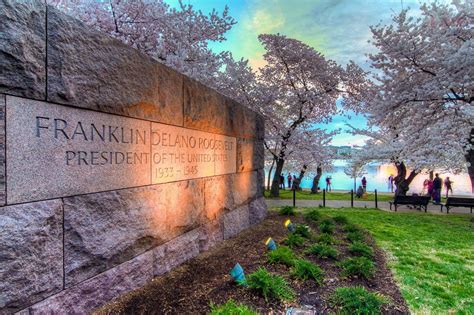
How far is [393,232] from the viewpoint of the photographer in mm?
7680

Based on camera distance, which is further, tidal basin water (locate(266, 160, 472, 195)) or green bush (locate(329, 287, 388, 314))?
tidal basin water (locate(266, 160, 472, 195))

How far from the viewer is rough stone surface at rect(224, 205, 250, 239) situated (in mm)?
5809

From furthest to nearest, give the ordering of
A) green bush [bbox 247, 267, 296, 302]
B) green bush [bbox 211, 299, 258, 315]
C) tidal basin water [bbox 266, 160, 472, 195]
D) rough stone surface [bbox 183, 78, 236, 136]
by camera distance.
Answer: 1. tidal basin water [bbox 266, 160, 472, 195]
2. rough stone surface [bbox 183, 78, 236, 136]
3. green bush [bbox 247, 267, 296, 302]
4. green bush [bbox 211, 299, 258, 315]

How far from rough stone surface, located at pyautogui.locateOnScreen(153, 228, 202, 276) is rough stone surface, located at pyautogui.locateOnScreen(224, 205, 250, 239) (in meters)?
1.07

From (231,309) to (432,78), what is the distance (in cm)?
1232

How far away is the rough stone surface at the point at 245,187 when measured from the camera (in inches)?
254

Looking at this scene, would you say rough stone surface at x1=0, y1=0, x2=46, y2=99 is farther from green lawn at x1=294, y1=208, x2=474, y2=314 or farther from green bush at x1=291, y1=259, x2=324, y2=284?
green lawn at x1=294, y1=208, x2=474, y2=314

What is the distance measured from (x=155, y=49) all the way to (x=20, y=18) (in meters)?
8.29

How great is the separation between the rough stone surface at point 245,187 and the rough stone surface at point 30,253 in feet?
13.1

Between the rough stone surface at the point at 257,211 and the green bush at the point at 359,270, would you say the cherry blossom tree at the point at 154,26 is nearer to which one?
the rough stone surface at the point at 257,211

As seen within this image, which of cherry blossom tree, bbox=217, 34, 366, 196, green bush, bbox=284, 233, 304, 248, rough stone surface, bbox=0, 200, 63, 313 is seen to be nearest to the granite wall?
rough stone surface, bbox=0, 200, 63, 313

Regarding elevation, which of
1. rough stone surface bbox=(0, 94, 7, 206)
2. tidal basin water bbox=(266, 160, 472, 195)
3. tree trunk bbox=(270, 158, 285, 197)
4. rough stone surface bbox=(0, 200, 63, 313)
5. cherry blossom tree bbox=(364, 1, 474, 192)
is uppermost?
cherry blossom tree bbox=(364, 1, 474, 192)

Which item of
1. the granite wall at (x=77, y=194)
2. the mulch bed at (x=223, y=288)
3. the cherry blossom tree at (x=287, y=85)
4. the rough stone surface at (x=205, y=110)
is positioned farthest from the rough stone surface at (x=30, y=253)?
the cherry blossom tree at (x=287, y=85)

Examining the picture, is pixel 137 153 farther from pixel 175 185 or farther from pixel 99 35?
pixel 99 35
